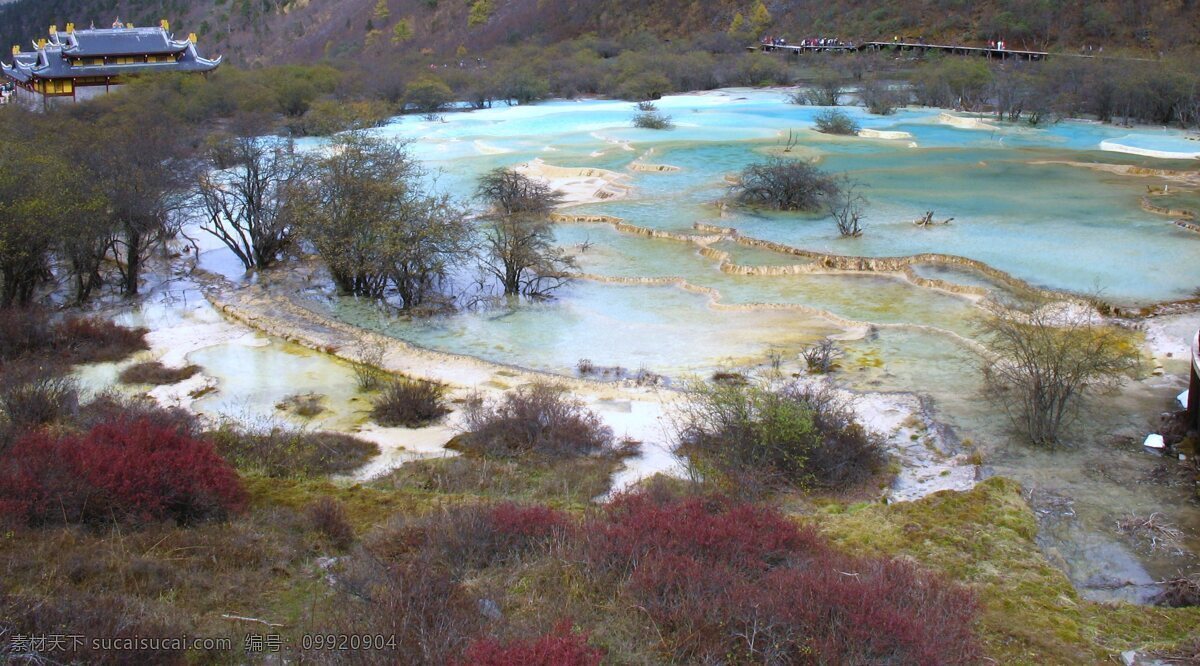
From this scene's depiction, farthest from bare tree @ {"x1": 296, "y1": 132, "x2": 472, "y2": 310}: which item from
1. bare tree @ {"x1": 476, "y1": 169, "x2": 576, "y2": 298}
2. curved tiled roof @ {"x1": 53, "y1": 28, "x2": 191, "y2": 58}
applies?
curved tiled roof @ {"x1": 53, "y1": 28, "x2": 191, "y2": 58}

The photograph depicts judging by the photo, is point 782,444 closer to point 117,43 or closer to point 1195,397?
point 1195,397

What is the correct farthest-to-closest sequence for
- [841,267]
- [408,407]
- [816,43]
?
[816,43] → [841,267] → [408,407]

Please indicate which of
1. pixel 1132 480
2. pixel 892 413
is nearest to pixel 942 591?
pixel 1132 480

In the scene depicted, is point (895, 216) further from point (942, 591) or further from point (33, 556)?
point (33, 556)

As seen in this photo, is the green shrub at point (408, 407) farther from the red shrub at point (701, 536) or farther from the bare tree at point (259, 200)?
the bare tree at point (259, 200)

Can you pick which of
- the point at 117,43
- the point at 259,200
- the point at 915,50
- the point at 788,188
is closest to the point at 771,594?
the point at 259,200
